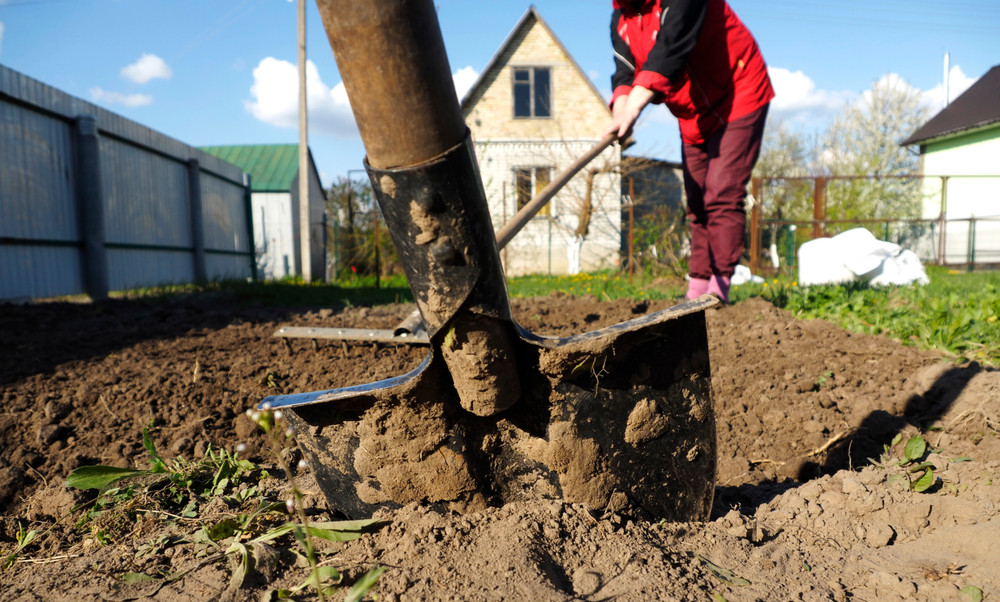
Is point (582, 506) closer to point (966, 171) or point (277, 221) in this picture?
point (277, 221)

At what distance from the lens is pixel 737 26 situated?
9.64ft

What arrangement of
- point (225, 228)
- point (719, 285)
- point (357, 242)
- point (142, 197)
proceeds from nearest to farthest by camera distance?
point (719, 285) → point (142, 197) → point (225, 228) → point (357, 242)

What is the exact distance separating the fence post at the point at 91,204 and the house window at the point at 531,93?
1053 cm

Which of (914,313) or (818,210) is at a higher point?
(818,210)

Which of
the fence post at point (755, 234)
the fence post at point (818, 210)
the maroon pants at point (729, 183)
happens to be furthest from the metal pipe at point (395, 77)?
the fence post at point (818, 210)

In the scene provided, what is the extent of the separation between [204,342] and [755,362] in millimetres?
3018

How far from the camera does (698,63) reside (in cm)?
297

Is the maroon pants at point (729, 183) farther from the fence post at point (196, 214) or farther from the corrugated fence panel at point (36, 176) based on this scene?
the fence post at point (196, 214)

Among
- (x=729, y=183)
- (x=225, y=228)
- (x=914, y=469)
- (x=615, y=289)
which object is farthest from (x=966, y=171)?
(x=914, y=469)

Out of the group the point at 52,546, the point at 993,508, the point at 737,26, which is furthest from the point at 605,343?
the point at 737,26

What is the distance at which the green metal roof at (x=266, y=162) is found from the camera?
1791 cm

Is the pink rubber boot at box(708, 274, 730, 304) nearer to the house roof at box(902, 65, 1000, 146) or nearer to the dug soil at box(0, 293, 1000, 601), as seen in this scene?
the dug soil at box(0, 293, 1000, 601)

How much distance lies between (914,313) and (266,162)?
19.7 m

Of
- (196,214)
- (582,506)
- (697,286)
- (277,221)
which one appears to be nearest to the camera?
(582,506)
